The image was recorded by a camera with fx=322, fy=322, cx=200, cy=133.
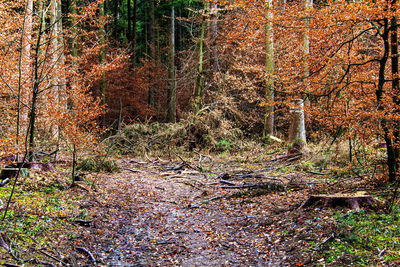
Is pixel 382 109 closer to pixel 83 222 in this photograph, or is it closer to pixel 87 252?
pixel 87 252

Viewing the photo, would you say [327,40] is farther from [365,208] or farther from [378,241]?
[378,241]

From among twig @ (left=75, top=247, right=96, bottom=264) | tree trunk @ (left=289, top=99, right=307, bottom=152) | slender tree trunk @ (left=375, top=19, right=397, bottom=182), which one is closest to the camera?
twig @ (left=75, top=247, right=96, bottom=264)

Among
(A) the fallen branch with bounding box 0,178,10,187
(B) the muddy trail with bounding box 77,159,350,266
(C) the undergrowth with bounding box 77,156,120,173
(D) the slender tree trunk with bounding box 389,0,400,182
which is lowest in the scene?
(B) the muddy trail with bounding box 77,159,350,266

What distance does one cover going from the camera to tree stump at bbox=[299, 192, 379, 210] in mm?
5242

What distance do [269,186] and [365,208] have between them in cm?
278

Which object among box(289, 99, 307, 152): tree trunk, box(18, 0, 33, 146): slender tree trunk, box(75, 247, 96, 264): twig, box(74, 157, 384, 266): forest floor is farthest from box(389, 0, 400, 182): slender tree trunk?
box(18, 0, 33, 146): slender tree trunk

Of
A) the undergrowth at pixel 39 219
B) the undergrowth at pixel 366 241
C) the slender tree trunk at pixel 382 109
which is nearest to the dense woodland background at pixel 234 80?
the slender tree trunk at pixel 382 109

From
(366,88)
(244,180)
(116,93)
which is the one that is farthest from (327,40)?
(116,93)

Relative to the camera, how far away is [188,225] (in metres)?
6.34

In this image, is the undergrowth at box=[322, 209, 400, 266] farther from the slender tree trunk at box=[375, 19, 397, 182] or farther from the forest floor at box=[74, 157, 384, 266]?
the slender tree trunk at box=[375, 19, 397, 182]

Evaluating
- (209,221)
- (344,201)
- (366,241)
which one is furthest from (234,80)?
(366,241)

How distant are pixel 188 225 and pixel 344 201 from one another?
114 inches

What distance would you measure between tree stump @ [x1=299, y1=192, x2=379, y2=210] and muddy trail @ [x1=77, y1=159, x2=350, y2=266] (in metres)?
0.25

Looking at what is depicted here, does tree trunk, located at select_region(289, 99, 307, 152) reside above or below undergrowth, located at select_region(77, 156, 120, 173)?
above
